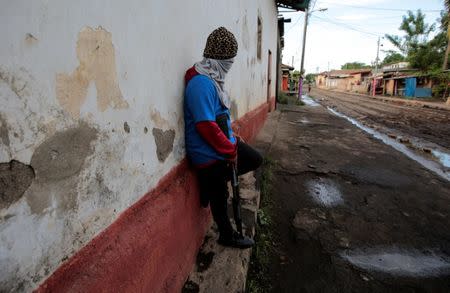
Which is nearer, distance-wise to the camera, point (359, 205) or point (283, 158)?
point (359, 205)

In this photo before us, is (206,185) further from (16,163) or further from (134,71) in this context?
(16,163)

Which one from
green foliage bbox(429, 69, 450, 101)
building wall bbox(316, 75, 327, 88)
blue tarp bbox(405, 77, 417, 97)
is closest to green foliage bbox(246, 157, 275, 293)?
green foliage bbox(429, 69, 450, 101)

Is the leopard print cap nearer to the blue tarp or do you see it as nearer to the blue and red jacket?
the blue and red jacket

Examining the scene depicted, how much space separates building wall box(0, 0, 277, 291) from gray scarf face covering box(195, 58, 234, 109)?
0.57ft

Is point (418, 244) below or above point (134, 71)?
below

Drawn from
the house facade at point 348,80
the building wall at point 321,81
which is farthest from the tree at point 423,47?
the building wall at point 321,81

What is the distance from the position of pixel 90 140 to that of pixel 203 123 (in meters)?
0.90

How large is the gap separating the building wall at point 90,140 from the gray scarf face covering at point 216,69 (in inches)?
6.8

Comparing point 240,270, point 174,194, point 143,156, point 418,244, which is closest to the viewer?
point 143,156

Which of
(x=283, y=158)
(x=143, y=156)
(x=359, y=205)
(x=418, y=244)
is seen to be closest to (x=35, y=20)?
(x=143, y=156)

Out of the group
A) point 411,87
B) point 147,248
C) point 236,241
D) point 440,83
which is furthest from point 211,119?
point 411,87

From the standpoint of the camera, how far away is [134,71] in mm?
1530

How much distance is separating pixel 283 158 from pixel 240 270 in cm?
395

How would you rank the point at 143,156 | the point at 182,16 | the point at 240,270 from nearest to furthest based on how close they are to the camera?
the point at 143,156 → the point at 182,16 → the point at 240,270
